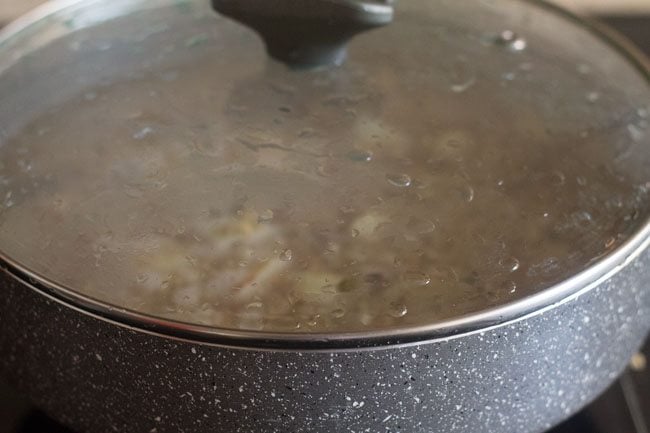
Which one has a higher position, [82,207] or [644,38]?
[82,207]

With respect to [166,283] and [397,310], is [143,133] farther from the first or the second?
[397,310]

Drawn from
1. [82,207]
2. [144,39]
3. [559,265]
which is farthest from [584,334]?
[144,39]

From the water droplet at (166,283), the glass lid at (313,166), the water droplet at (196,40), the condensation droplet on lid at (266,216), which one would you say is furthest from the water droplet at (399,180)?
the water droplet at (196,40)

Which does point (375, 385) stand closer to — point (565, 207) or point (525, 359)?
point (525, 359)

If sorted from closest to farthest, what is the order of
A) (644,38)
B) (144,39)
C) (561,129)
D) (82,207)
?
(82,207), (561,129), (144,39), (644,38)

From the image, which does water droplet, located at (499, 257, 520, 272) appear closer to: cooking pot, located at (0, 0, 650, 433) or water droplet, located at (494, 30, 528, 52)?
cooking pot, located at (0, 0, 650, 433)
